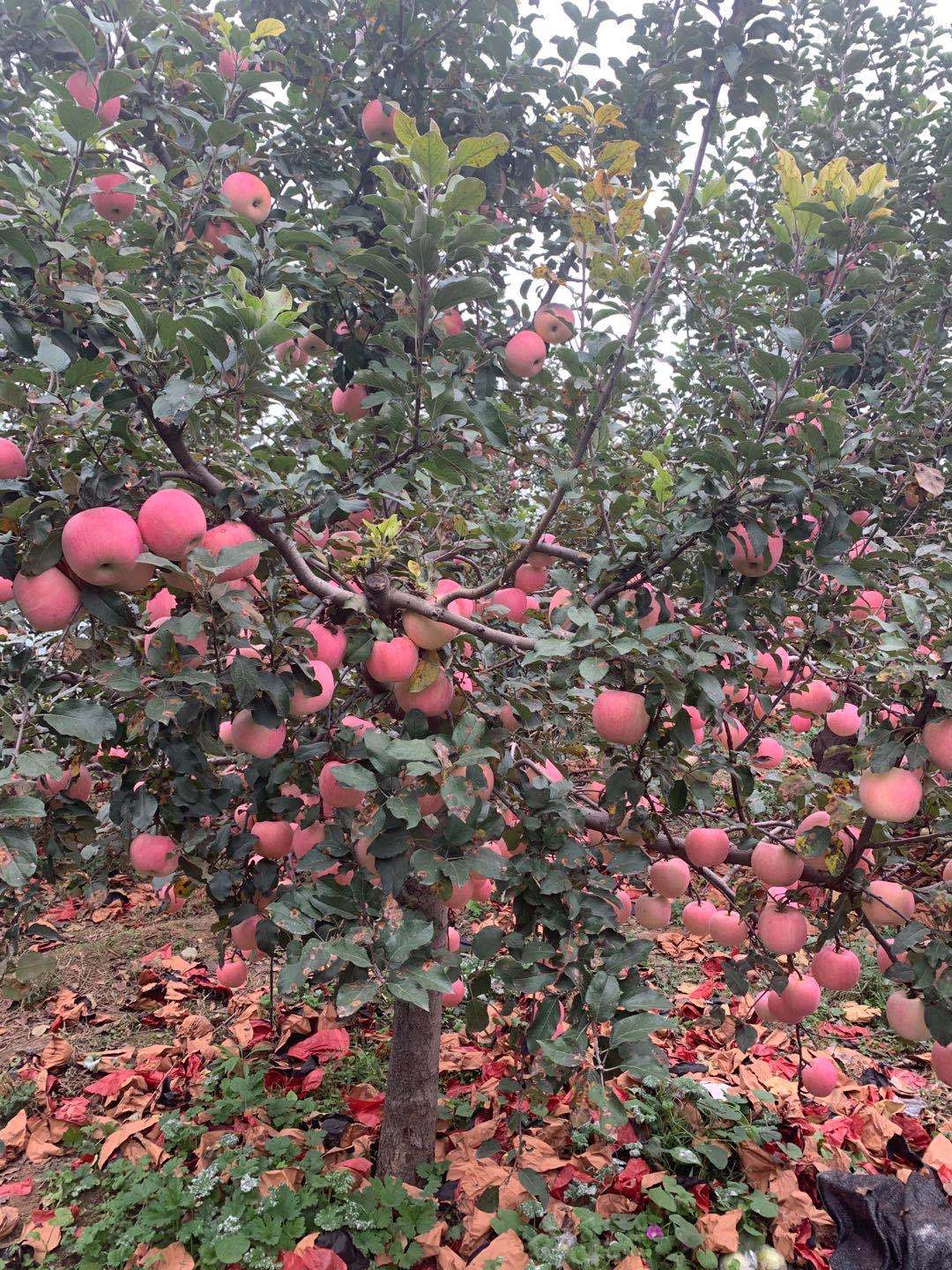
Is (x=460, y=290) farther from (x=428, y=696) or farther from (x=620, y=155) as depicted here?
(x=428, y=696)

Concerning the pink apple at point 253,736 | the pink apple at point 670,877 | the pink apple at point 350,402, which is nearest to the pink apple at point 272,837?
the pink apple at point 253,736

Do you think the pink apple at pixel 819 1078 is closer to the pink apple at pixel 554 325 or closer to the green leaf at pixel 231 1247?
the green leaf at pixel 231 1247

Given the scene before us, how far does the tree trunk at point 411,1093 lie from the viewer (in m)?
2.24

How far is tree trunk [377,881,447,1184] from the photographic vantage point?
2.24 metres

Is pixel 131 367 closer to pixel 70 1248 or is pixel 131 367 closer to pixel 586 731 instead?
pixel 586 731

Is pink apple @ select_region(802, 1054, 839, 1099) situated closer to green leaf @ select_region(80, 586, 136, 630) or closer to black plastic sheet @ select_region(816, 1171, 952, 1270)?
black plastic sheet @ select_region(816, 1171, 952, 1270)

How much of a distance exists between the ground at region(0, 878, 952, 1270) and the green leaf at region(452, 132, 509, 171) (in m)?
1.63

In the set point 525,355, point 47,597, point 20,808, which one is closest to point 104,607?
point 47,597

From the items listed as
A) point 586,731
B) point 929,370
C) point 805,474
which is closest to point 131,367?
point 805,474

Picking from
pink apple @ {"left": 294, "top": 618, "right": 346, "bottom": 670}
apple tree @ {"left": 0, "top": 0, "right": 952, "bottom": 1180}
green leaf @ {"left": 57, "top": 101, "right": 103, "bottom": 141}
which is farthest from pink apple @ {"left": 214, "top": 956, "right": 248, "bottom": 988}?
green leaf @ {"left": 57, "top": 101, "right": 103, "bottom": 141}

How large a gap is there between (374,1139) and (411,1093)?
0.37 meters

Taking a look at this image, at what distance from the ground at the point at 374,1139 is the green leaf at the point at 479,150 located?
64.0 inches

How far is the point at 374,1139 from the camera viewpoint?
96.8 inches

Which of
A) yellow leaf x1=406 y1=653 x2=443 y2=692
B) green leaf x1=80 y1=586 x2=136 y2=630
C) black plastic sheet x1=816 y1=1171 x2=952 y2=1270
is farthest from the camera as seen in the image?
black plastic sheet x1=816 y1=1171 x2=952 y2=1270
